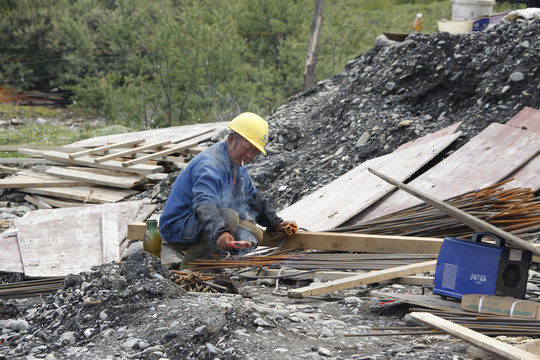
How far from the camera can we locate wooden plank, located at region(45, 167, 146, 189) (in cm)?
931

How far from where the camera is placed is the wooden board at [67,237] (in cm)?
601

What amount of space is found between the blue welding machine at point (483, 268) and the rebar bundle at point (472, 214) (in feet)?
3.80

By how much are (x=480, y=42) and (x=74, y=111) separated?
2223cm

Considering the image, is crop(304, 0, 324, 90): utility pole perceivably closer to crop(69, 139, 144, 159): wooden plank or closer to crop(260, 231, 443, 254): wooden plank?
crop(69, 139, 144, 159): wooden plank

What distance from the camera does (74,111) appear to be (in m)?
27.4

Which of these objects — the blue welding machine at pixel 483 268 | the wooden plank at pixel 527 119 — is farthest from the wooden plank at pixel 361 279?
the wooden plank at pixel 527 119

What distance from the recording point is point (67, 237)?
6.81 meters

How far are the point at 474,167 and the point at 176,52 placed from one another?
1630cm

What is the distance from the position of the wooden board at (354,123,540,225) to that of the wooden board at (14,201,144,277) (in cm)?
269

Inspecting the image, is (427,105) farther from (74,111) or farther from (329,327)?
(74,111)

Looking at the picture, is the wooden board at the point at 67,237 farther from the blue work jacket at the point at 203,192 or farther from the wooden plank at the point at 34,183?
the wooden plank at the point at 34,183

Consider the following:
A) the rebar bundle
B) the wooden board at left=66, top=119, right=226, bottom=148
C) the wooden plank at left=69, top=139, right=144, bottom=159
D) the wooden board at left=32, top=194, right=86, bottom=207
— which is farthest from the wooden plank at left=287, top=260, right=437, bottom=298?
the wooden board at left=66, top=119, right=226, bottom=148

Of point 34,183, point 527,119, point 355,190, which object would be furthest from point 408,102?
point 34,183

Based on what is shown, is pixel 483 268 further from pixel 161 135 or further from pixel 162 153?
pixel 161 135
